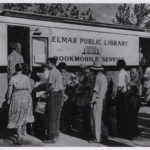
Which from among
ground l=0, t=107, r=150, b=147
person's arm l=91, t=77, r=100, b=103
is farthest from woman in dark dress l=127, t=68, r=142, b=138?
person's arm l=91, t=77, r=100, b=103

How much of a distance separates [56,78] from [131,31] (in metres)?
Result: 3.13

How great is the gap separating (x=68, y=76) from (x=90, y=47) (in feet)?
3.66

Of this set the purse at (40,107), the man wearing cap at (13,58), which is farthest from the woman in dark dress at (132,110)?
the man wearing cap at (13,58)

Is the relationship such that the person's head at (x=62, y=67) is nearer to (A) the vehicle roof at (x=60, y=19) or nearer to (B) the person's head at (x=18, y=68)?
(A) the vehicle roof at (x=60, y=19)

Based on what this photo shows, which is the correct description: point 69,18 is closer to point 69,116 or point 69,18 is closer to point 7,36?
point 7,36

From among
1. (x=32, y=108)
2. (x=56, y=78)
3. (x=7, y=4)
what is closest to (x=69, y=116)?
(x=32, y=108)

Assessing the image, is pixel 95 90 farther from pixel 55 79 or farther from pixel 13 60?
pixel 13 60

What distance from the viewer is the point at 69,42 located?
7.64 m

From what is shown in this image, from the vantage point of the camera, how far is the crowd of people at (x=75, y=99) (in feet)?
19.7

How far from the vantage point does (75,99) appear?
7.00 meters

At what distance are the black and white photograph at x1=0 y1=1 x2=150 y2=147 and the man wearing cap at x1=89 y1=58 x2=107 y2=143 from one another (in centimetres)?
2

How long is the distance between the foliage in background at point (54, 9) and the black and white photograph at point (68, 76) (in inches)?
0.7

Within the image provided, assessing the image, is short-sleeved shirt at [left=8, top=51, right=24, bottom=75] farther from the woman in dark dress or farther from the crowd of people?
the woman in dark dress


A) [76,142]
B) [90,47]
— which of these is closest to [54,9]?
[90,47]
